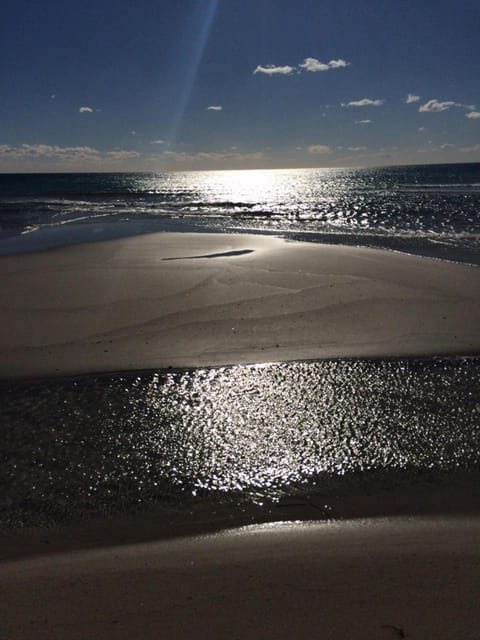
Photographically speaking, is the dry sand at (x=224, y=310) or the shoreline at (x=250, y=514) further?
the dry sand at (x=224, y=310)

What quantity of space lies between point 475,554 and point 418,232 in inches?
886

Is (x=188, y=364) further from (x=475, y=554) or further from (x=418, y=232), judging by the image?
(x=418, y=232)

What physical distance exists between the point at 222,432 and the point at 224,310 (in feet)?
15.2

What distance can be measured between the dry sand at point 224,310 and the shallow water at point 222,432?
29.5 inches

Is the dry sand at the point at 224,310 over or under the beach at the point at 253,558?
over

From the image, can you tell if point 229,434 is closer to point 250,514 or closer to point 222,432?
point 222,432

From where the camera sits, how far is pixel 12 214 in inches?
1405

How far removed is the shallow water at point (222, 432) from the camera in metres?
4.36

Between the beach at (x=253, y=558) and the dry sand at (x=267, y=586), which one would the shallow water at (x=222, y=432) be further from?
the dry sand at (x=267, y=586)

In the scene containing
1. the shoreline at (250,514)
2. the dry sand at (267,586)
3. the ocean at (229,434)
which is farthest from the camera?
the ocean at (229,434)

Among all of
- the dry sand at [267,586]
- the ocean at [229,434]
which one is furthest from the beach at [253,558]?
the ocean at [229,434]

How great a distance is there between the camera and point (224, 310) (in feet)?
31.4

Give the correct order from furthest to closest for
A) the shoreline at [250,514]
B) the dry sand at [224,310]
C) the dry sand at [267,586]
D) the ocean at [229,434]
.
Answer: the dry sand at [224,310] < the ocean at [229,434] < the shoreline at [250,514] < the dry sand at [267,586]

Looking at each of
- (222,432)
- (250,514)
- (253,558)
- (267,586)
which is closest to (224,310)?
(222,432)
